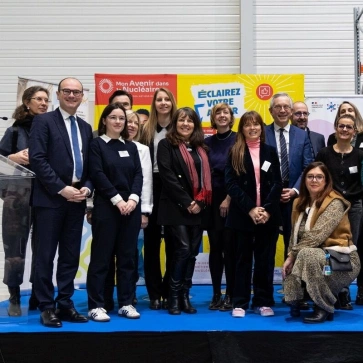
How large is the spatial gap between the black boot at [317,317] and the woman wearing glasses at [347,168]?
482 millimetres

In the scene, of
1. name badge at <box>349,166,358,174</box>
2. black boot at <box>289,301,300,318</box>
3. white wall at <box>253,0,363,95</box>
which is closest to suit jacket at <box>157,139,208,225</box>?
black boot at <box>289,301,300,318</box>

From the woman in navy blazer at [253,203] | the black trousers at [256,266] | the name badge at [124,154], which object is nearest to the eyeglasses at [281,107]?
the woman in navy blazer at [253,203]

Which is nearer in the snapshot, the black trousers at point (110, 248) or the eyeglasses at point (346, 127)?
the black trousers at point (110, 248)

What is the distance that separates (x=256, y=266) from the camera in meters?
4.29

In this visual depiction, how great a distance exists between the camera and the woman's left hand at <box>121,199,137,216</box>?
3.97 metres

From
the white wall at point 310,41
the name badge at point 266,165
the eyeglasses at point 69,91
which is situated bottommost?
the name badge at point 266,165

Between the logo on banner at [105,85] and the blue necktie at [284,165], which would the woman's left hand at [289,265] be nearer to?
the blue necktie at [284,165]

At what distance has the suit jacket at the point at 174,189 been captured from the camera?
419 cm

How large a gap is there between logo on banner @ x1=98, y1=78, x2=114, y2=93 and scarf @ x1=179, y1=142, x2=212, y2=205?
82.8 inches

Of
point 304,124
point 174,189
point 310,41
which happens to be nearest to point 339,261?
point 174,189

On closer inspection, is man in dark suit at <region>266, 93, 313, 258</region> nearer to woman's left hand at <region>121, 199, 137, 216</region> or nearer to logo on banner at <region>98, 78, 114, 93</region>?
woman's left hand at <region>121, 199, 137, 216</region>

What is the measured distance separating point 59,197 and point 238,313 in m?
1.34
